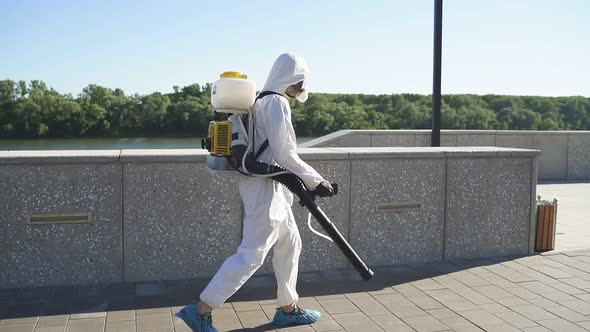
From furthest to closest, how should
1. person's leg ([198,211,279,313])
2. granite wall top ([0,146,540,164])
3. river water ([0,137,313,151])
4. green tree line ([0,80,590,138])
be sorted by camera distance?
green tree line ([0,80,590,138])
river water ([0,137,313,151])
granite wall top ([0,146,540,164])
person's leg ([198,211,279,313])

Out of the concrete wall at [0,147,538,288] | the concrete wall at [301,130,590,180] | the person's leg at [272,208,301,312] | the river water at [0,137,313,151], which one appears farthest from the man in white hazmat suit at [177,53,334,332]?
the concrete wall at [301,130,590,180]

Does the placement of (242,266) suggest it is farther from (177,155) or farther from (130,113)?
(130,113)

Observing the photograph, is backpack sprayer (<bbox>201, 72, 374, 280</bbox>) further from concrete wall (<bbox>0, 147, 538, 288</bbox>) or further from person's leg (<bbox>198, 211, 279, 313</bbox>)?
concrete wall (<bbox>0, 147, 538, 288</bbox>)

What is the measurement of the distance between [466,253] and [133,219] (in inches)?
140

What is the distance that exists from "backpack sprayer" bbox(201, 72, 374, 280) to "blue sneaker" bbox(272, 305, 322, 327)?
2.41 ft

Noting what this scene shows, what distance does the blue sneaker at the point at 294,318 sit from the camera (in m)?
4.55

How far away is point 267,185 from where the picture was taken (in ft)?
14.1

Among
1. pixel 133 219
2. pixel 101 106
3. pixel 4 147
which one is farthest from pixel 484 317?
pixel 101 106

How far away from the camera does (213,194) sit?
5.65 metres

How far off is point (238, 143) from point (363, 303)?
184 cm

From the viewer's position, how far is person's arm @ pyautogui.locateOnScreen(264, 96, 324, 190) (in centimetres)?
408

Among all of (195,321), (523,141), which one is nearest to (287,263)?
(195,321)

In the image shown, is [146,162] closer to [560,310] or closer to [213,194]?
[213,194]

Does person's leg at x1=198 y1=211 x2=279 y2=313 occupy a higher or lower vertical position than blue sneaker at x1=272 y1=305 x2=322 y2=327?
higher
